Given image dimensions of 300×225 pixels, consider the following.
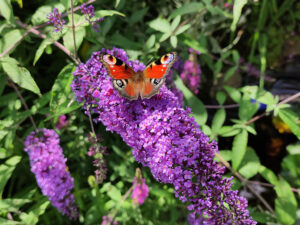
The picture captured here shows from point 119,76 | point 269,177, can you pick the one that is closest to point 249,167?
point 269,177

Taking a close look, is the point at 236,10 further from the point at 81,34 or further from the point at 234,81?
the point at 234,81

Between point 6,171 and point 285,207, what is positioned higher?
point 6,171

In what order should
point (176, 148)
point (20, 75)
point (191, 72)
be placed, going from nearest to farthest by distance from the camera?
point (176, 148) < point (20, 75) < point (191, 72)

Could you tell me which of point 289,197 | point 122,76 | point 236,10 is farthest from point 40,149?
point 289,197

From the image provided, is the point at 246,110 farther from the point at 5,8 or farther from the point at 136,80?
the point at 5,8

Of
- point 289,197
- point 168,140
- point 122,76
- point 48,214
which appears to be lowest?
point 48,214

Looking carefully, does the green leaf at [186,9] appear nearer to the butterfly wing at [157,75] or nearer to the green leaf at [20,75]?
the butterfly wing at [157,75]

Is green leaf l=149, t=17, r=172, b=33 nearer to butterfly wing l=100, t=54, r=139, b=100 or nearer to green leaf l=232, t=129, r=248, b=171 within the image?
butterfly wing l=100, t=54, r=139, b=100

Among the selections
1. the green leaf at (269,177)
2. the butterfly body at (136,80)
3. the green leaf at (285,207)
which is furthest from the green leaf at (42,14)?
the green leaf at (285,207)
